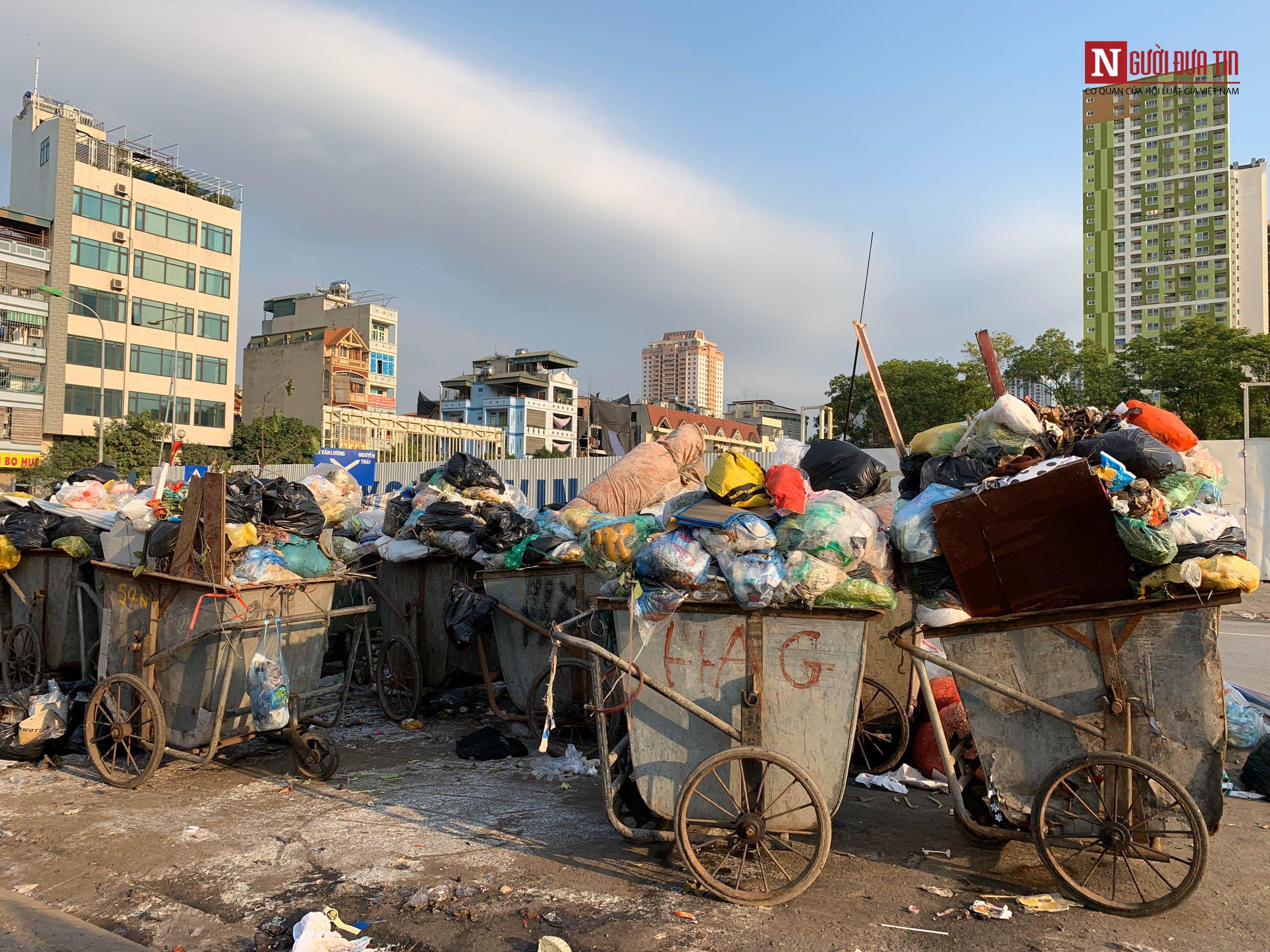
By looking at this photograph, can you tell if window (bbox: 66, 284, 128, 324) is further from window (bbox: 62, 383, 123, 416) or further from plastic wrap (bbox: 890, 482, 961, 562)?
plastic wrap (bbox: 890, 482, 961, 562)

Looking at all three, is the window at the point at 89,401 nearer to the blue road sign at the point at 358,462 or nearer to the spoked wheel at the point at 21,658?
the blue road sign at the point at 358,462

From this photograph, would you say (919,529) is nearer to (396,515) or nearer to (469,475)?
(469,475)

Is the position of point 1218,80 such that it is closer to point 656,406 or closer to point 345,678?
point 656,406

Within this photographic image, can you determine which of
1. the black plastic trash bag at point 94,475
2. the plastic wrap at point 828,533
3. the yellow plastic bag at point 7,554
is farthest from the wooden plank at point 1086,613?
the black plastic trash bag at point 94,475

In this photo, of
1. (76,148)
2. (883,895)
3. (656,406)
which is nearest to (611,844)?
(883,895)

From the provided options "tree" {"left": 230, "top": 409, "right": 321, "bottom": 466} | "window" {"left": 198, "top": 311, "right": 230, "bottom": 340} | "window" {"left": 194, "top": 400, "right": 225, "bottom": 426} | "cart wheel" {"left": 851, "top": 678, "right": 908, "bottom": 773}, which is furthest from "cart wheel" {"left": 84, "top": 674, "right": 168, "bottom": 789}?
"window" {"left": 198, "top": 311, "right": 230, "bottom": 340}

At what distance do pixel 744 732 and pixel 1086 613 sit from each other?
1.41 m

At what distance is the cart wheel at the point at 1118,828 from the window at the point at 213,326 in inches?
1746

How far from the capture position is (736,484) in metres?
3.73

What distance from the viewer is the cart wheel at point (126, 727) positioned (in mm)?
4645

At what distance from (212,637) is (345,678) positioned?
0.95 meters

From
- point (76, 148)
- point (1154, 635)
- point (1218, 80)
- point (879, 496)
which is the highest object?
point (1218, 80)

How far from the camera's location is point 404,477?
19234 millimetres

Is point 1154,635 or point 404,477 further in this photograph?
point 404,477
